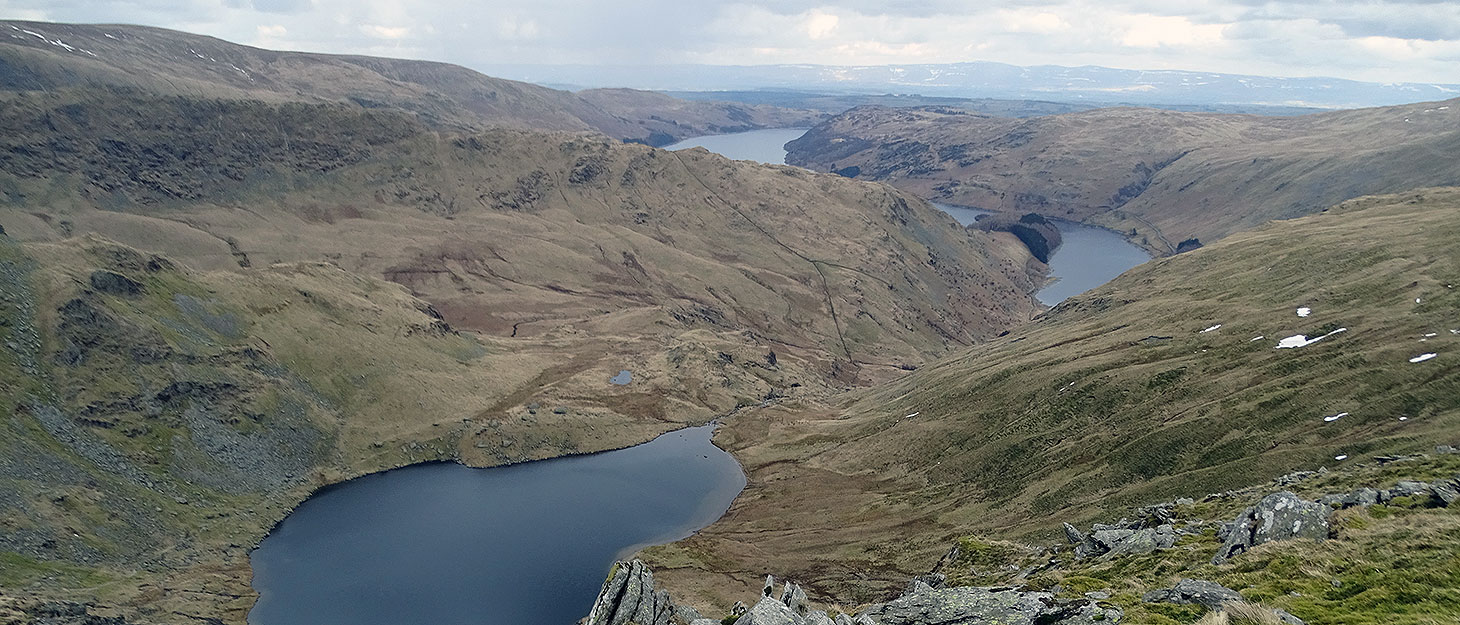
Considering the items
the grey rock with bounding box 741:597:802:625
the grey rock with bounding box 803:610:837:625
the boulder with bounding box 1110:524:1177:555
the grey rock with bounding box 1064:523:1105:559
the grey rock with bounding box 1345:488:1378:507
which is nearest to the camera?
the grey rock with bounding box 741:597:802:625

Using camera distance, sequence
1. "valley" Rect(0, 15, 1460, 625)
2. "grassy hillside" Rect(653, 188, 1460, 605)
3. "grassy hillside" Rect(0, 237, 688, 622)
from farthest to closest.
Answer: "grassy hillside" Rect(0, 237, 688, 622)
"grassy hillside" Rect(653, 188, 1460, 605)
"valley" Rect(0, 15, 1460, 625)

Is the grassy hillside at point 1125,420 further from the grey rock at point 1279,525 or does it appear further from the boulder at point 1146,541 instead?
the grey rock at point 1279,525

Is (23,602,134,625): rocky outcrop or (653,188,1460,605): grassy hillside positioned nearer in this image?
(23,602,134,625): rocky outcrop

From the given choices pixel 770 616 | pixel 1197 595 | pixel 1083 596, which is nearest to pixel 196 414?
pixel 770 616

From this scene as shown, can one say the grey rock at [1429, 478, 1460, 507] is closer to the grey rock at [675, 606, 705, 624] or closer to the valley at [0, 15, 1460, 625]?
the valley at [0, 15, 1460, 625]

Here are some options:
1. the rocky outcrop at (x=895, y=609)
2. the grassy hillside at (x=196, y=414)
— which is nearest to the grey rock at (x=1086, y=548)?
the rocky outcrop at (x=895, y=609)

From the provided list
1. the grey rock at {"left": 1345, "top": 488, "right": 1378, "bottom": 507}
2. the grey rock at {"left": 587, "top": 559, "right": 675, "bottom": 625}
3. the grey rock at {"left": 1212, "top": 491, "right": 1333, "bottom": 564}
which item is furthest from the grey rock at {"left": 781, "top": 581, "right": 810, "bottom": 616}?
the grey rock at {"left": 1345, "top": 488, "right": 1378, "bottom": 507}

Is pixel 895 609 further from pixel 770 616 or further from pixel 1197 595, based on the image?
pixel 1197 595
